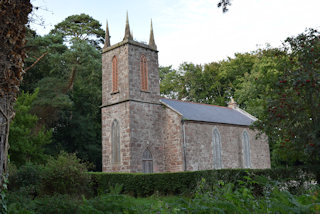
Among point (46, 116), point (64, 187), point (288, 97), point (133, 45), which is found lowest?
point (64, 187)

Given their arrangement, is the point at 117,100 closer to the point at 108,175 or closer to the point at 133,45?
the point at 133,45

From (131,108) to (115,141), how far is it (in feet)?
9.19

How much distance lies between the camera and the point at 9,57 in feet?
18.4

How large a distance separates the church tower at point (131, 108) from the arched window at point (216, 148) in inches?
180

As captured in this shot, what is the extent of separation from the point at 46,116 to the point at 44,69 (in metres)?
5.32

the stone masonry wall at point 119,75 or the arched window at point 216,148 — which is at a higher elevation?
the stone masonry wall at point 119,75

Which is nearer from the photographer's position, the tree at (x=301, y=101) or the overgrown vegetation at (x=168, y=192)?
the overgrown vegetation at (x=168, y=192)

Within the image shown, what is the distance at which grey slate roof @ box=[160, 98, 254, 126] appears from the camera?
26.0 metres

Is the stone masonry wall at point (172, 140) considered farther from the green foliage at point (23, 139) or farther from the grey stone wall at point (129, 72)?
the green foliage at point (23, 139)

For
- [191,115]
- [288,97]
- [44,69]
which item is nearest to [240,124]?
[191,115]

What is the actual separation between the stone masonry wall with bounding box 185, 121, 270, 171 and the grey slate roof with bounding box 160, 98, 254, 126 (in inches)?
23.8

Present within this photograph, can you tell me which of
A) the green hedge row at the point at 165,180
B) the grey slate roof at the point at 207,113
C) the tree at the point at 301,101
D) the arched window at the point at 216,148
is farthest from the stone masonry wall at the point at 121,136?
the tree at the point at 301,101

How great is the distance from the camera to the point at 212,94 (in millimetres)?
47781

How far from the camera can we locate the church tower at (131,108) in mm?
23237
